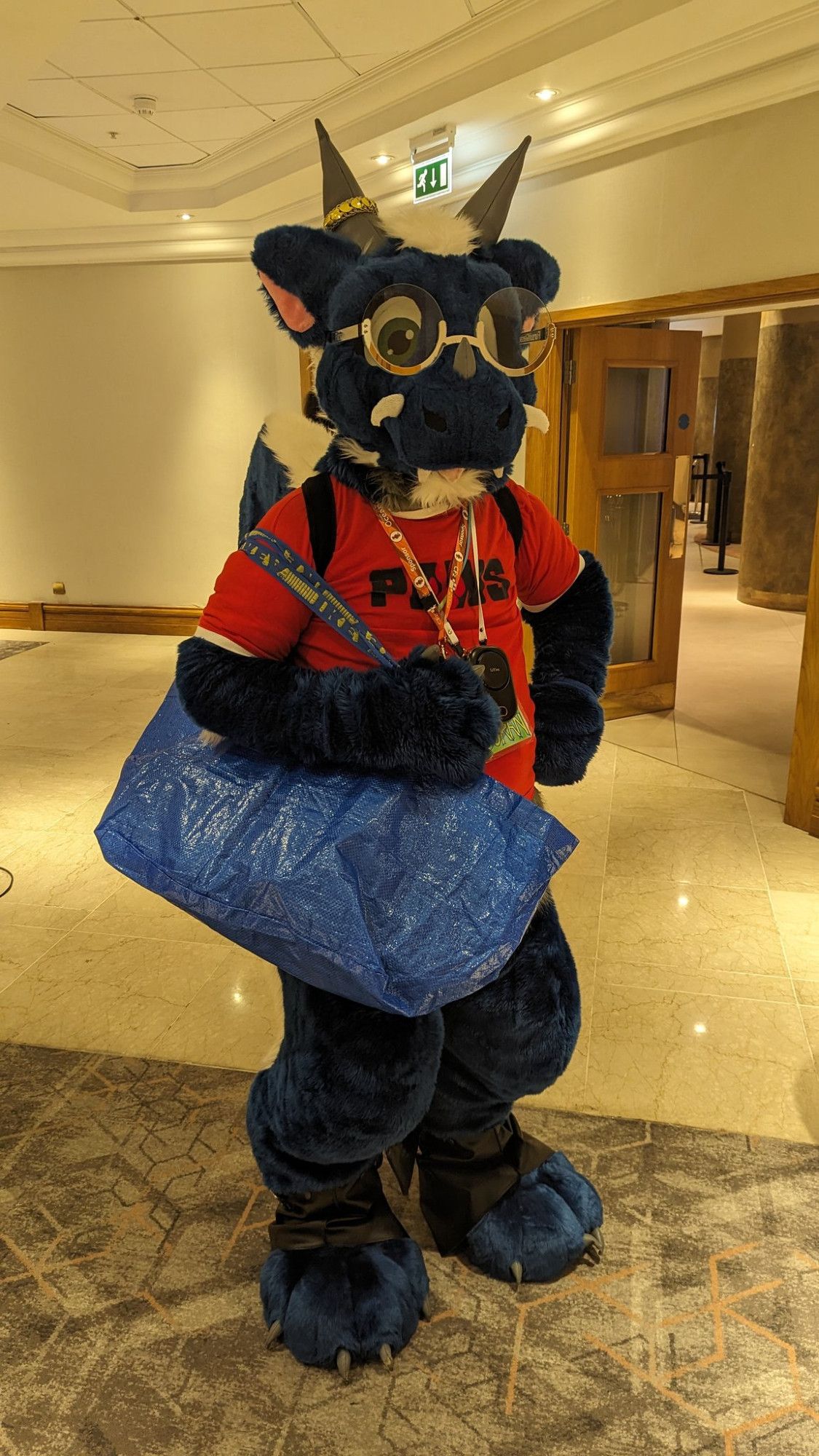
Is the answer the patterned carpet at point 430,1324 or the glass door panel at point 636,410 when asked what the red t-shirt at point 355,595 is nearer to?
the patterned carpet at point 430,1324

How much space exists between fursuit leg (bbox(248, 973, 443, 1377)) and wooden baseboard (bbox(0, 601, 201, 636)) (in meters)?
6.08

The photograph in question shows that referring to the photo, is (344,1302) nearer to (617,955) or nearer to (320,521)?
(320,521)

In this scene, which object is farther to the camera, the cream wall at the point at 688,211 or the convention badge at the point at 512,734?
the cream wall at the point at 688,211

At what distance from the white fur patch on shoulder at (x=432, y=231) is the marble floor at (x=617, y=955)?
138 cm

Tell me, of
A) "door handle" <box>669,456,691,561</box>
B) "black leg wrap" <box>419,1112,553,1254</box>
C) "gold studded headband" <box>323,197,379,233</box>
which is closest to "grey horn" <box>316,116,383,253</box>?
"gold studded headband" <box>323,197,379,233</box>

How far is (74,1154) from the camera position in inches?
84.7

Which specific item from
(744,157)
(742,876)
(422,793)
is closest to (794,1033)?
(742,876)

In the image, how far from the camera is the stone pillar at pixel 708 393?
15000 millimetres

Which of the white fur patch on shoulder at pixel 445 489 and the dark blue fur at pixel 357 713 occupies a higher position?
the white fur patch on shoulder at pixel 445 489

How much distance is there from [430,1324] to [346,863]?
3.11 ft

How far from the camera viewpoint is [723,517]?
11.2 m

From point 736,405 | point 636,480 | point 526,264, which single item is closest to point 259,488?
point 526,264

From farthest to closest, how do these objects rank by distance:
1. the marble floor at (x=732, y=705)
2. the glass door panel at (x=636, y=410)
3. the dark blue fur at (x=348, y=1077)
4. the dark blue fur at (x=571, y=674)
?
the glass door panel at (x=636, y=410)
the marble floor at (x=732, y=705)
the dark blue fur at (x=571, y=674)
the dark blue fur at (x=348, y=1077)

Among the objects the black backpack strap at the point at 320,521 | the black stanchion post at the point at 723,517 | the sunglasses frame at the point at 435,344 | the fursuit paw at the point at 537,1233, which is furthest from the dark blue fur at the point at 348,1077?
the black stanchion post at the point at 723,517
